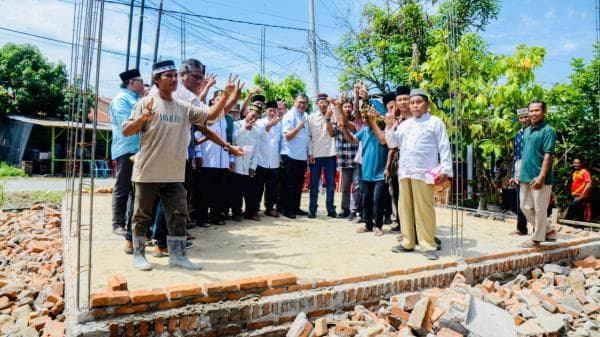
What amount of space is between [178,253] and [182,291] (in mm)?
884

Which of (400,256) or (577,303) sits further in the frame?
(400,256)

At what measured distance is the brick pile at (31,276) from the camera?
129 inches

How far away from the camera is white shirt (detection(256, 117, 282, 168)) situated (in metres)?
6.77

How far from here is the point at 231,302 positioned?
3094 mm

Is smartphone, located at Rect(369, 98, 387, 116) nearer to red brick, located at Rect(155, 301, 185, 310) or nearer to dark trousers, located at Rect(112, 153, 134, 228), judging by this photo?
dark trousers, located at Rect(112, 153, 134, 228)

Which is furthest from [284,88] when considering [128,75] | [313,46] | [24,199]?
[128,75]

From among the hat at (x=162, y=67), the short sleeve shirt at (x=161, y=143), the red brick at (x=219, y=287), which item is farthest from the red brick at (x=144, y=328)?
the hat at (x=162, y=67)

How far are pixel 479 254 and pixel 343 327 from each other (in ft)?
7.51

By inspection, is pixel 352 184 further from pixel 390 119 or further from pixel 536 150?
pixel 536 150

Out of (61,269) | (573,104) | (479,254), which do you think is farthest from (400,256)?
(573,104)

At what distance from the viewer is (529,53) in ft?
25.1

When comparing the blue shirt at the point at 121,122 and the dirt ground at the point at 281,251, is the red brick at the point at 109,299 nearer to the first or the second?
the dirt ground at the point at 281,251

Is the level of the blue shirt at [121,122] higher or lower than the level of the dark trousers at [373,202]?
higher

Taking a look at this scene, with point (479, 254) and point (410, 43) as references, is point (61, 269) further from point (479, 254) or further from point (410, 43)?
point (410, 43)
